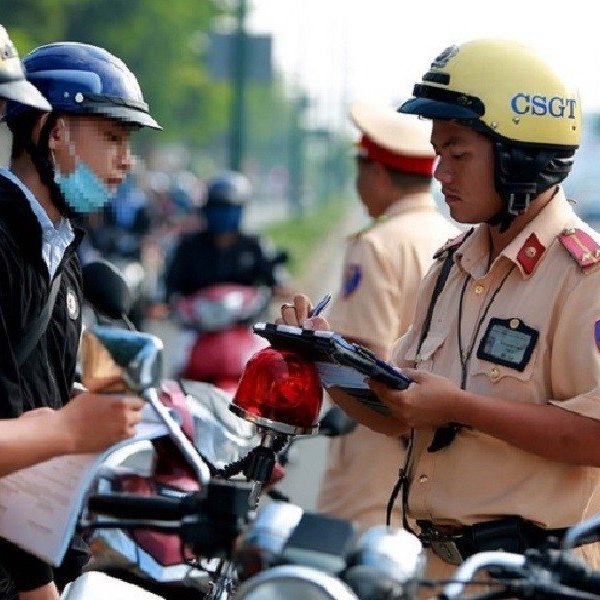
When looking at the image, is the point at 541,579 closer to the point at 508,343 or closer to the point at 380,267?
the point at 508,343

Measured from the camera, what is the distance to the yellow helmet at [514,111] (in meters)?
4.02

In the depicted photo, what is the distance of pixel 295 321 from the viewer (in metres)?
4.08

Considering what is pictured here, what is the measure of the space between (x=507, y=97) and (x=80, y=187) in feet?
3.37

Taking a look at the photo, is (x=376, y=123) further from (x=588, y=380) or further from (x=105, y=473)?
(x=588, y=380)

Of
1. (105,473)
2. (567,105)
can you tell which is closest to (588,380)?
(567,105)

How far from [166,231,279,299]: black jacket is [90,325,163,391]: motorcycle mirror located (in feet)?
27.9

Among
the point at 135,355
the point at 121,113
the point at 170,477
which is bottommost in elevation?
the point at 170,477

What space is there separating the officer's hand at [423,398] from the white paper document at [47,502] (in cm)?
83

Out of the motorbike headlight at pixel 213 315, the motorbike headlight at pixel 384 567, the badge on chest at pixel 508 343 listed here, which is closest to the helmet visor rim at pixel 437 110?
the badge on chest at pixel 508 343

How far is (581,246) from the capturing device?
12.8ft

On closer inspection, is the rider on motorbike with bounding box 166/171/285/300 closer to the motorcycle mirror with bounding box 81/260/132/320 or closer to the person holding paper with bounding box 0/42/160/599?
the motorcycle mirror with bounding box 81/260/132/320

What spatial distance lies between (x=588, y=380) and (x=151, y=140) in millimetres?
58632

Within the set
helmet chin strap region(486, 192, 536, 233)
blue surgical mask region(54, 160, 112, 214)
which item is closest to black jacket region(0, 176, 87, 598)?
blue surgical mask region(54, 160, 112, 214)

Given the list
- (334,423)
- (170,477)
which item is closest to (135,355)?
(334,423)
